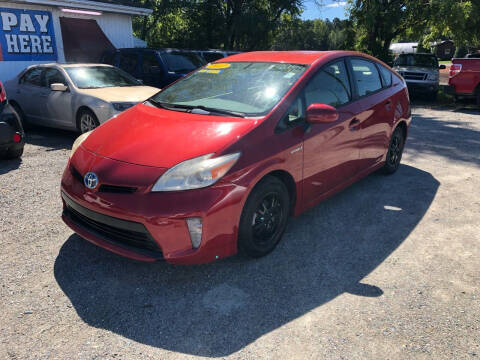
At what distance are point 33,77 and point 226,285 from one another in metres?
7.22

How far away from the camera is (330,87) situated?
13.4ft

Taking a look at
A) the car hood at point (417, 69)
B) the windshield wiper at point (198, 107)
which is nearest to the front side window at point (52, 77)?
the windshield wiper at point (198, 107)

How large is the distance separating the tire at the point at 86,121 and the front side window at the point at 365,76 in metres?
4.54

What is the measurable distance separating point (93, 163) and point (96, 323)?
1.20 m

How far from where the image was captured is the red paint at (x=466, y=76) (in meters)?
11.9

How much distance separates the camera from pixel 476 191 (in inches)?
203

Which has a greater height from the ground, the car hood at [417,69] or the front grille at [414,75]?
the car hood at [417,69]

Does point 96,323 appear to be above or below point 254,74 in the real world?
below

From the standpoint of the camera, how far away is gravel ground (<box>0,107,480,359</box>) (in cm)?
250

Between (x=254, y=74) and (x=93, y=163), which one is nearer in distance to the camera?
(x=93, y=163)

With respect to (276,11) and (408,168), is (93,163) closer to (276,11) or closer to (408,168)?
(408,168)

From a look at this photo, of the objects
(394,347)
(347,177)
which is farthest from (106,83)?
(394,347)

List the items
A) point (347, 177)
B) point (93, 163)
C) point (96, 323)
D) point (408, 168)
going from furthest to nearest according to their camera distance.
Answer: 1. point (408, 168)
2. point (347, 177)
3. point (93, 163)
4. point (96, 323)

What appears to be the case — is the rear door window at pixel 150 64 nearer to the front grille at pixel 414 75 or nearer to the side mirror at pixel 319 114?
the side mirror at pixel 319 114
